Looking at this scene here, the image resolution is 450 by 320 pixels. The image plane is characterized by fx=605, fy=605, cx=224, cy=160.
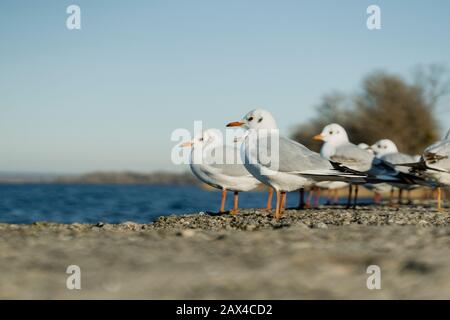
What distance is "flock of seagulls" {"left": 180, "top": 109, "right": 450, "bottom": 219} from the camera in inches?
324

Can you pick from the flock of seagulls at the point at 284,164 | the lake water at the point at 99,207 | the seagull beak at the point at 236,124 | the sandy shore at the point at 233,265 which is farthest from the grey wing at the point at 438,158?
the lake water at the point at 99,207

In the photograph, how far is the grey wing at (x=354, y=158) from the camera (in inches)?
402

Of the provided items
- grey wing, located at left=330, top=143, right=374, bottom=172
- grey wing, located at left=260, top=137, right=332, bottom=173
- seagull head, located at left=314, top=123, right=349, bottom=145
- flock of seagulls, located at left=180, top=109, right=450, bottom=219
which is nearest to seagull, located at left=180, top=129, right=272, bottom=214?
flock of seagulls, located at left=180, top=109, right=450, bottom=219

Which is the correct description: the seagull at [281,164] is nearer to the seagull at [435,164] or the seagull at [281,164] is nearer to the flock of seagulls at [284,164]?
the flock of seagulls at [284,164]

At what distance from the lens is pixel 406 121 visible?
124 feet

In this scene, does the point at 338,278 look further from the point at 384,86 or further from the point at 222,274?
the point at 384,86

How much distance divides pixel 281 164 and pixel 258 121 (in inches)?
35.2

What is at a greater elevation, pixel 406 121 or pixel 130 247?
pixel 130 247

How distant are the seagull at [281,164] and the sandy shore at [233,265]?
3.37 meters

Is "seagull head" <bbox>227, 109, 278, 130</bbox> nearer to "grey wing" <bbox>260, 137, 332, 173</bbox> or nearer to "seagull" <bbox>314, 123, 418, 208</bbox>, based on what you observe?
"grey wing" <bbox>260, 137, 332, 173</bbox>

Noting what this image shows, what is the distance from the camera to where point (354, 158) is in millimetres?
10406
